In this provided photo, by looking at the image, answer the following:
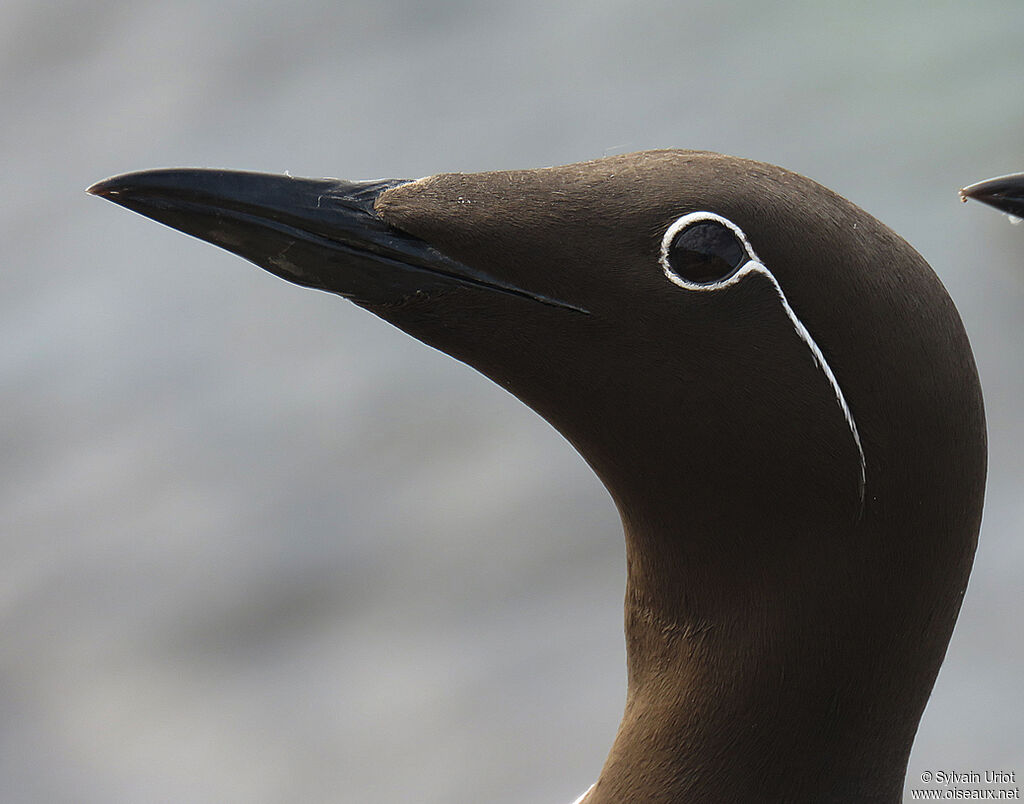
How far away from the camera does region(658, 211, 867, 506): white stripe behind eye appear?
4.17 feet

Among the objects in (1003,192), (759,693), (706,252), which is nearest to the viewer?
(706,252)

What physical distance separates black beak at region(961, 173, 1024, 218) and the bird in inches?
22.2

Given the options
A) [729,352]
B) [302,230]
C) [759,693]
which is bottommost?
[759,693]

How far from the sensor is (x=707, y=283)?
129 cm

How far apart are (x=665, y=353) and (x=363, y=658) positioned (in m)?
2.44

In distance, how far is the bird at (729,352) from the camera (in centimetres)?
129

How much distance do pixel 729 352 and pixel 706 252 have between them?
0.10 m

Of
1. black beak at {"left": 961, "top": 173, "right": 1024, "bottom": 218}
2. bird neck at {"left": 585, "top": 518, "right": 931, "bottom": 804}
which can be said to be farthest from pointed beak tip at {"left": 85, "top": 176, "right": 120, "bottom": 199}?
black beak at {"left": 961, "top": 173, "right": 1024, "bottom": 218}

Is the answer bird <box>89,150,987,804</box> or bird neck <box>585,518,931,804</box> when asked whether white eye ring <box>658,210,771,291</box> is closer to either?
bird <box>89,150,987,804</box>

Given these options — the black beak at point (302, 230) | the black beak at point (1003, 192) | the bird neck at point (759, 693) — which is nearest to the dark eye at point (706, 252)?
Answer: the black beak at point (302, 230)

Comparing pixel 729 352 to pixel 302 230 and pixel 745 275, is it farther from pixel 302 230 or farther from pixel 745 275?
pixel 302 230

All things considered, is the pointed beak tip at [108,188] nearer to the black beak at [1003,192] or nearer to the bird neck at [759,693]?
the bird neck at [759,693]

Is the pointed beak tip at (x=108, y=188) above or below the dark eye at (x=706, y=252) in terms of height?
above

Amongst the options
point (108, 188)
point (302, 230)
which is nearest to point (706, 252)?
point (302, 230)
